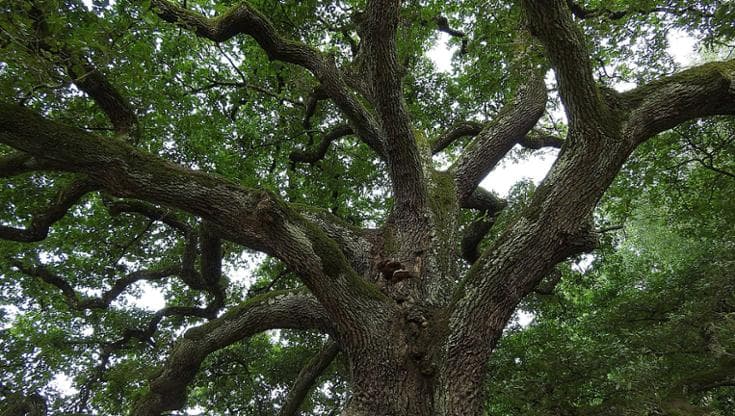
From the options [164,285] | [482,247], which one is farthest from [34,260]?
[482,247]

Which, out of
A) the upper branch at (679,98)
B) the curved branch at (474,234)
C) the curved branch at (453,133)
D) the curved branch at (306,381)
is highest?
the curved branch at (453,133)

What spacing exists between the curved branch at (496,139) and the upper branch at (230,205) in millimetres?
2624

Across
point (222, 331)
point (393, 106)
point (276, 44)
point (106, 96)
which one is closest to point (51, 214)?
point (106, 96)

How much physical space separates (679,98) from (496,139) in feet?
Answer: 6.84

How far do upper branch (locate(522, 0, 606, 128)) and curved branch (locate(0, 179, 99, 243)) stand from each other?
4.98m

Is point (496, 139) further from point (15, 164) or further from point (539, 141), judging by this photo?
point (15, 164)

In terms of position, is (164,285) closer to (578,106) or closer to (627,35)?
(578,106)

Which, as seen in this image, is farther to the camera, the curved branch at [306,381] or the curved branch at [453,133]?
the curved branch at [453,133]

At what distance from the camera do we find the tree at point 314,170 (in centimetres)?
318

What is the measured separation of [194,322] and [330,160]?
14.7 ft

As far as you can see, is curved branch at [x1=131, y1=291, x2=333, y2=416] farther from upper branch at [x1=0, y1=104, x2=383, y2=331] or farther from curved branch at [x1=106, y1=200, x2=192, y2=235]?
curved branch at [x1=106, y1=200, x2=192, y2=235]

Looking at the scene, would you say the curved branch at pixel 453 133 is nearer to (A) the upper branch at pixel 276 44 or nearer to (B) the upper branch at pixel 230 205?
(A) the upper branch at pixel 276 44

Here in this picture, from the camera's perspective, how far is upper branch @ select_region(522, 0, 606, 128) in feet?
10.6

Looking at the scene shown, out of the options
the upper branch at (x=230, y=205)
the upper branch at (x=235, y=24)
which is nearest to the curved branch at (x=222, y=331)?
the upper branch at (x=230, y=205)
